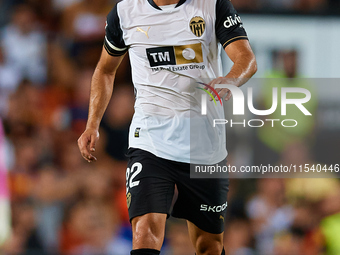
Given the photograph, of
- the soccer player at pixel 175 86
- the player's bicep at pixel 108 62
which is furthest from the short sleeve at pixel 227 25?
the player's bicep at pixel 108 62

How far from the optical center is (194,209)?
378 centimetres

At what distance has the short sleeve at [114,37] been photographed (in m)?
3.87

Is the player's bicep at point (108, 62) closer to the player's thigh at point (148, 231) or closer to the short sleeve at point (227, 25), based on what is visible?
the short sleeve at point (227, 25)

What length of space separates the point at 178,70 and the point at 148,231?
115 centimetres

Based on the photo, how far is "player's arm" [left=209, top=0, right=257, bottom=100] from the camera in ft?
11.3

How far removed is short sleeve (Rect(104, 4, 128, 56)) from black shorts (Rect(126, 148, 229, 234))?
2.66 feet

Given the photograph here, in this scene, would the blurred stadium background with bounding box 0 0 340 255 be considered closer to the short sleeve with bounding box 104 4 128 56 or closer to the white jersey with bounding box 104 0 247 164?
the short sleeve with bounding box 104 4 128 56

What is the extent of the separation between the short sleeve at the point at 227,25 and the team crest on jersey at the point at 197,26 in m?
0.12

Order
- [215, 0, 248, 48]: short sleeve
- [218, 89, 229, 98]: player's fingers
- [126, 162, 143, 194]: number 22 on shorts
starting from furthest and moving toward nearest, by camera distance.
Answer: [215, 0, 248, 48]: short sleeve
[126, 162, 143, 194]: number 22 on shorts
[218, 89, 229, 98]: player's fingers

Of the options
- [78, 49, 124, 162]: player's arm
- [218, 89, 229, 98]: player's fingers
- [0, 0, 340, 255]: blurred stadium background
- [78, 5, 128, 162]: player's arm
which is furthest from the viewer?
[0, 0, 340, 255]: blurred stadium background

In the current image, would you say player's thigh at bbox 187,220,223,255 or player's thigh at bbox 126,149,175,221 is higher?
player's thigh at bbox 126,149,175,221

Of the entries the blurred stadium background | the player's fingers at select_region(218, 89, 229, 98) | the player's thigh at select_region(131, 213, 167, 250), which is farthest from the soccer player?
the blurred stadium background

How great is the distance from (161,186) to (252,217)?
10.6ft

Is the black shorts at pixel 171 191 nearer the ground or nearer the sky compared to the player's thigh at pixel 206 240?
nearer the sky
